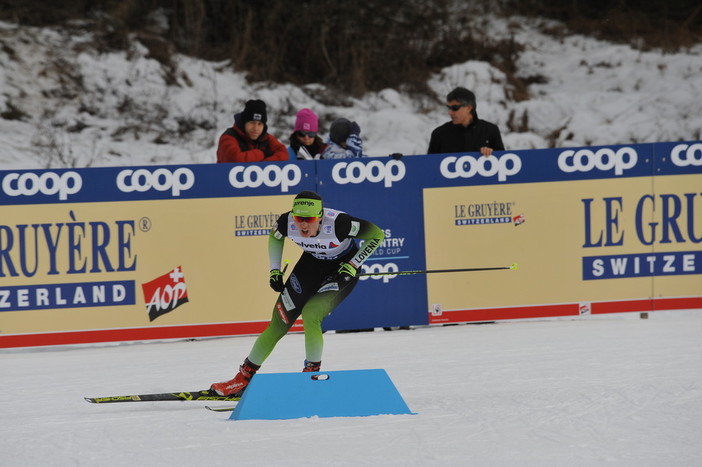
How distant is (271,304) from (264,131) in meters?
1.59

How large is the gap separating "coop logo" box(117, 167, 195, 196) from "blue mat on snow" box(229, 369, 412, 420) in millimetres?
3090

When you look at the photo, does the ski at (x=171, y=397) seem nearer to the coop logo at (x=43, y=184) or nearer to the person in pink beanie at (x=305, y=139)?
the coop logo at (x=43, y=184)

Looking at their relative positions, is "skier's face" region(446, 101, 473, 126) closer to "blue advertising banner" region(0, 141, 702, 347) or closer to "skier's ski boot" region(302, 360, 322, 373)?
"blue advertising banner" region(0, 141, 702, 347)

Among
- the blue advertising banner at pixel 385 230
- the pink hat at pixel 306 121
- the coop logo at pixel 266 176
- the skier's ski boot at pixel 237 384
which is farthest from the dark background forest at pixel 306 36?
the skier's ski boot at pixel 237 384

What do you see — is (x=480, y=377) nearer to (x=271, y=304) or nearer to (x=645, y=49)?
(x=271, y=304)

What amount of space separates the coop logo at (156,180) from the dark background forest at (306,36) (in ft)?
28.1

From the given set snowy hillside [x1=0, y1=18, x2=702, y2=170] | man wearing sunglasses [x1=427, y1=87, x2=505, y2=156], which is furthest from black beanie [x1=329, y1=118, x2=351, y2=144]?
snowy hillside [x1=0, y1=18, x2=702, y2=170]

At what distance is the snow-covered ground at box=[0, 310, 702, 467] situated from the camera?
4.35 metres

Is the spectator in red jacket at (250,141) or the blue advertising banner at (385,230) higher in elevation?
the spectator in red jacket at (250,141)

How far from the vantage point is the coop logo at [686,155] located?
8.45m

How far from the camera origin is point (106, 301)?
25.8 ft

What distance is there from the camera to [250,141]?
27.0 feet

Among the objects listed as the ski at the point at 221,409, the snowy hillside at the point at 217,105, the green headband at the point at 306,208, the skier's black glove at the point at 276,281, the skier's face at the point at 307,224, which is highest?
Result: the snowy hillside at the point at 217,105

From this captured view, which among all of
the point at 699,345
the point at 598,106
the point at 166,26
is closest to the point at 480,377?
the point at 699,345
